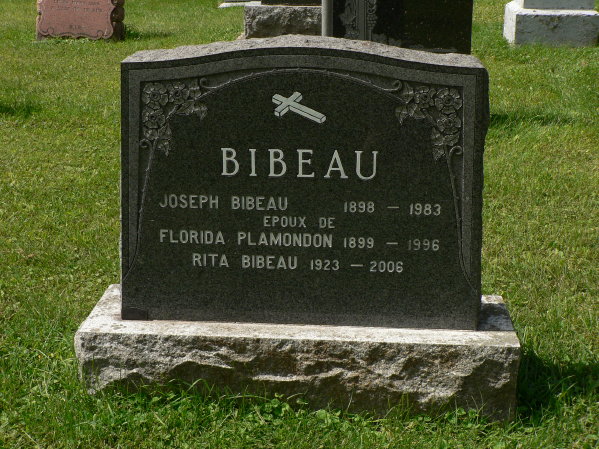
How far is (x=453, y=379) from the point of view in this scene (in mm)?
3256

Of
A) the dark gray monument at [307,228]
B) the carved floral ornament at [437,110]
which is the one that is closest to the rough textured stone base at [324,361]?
the dark gray monument at [307,228]

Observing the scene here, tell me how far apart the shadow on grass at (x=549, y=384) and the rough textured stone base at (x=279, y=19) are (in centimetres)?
794

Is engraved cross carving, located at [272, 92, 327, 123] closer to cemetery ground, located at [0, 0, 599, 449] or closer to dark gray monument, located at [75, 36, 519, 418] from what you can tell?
dark gray monument, located at [75, 36, 519, 418]

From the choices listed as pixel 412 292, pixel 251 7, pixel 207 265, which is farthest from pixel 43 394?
pixel 251 7

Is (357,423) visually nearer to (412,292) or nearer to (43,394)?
(412,292)

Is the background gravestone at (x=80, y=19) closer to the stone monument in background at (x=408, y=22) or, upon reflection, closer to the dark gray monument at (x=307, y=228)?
the stone monument in background at (x=408, y=22)

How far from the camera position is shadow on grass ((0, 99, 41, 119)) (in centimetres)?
787

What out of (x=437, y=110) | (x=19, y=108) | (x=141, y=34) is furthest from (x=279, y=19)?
(x=437, y=110)

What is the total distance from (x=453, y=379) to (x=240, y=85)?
1.26 metres

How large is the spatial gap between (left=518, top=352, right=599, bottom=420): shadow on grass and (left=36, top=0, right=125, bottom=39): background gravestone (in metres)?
9.71

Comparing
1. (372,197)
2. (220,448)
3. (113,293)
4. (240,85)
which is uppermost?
(240,85)

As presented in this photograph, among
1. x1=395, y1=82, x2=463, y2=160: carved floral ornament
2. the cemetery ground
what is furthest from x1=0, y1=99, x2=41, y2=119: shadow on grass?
x1=395, y1=82, x2=463, y2=160: carved floral ornament

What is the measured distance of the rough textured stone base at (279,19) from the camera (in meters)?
11.0

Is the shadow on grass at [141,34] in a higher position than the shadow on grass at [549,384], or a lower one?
higher
